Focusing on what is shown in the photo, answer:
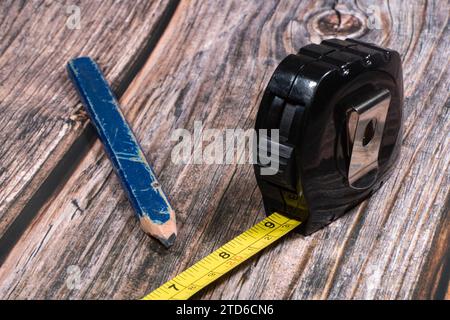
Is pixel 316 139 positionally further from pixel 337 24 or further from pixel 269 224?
pixel 337 24

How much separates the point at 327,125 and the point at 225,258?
225mm

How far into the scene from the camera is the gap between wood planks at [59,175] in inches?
47.8

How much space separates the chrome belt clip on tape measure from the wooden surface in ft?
0.21

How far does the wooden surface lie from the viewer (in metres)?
1.14

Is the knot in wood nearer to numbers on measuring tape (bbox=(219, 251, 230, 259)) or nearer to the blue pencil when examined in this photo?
the blue pencil

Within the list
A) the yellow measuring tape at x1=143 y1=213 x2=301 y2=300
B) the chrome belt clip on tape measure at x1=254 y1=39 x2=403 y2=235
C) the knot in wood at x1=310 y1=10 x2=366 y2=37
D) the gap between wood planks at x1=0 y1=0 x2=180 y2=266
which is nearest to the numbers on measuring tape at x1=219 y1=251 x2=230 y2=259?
the yellow measuring tape at x1=143 y1=213 x2=301 y2=300

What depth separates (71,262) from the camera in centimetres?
116

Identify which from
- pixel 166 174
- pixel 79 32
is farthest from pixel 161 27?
pixel 166 174

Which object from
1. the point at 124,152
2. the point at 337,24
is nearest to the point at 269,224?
the point at 124,152

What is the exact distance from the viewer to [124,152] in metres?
1.27

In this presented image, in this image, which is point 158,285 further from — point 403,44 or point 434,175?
point 403,44

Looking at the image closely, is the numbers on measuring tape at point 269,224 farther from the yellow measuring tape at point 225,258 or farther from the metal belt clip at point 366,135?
the metal belt clip at point 366,135

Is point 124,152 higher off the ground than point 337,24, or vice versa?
point 124,152

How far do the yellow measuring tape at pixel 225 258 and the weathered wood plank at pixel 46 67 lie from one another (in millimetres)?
297
